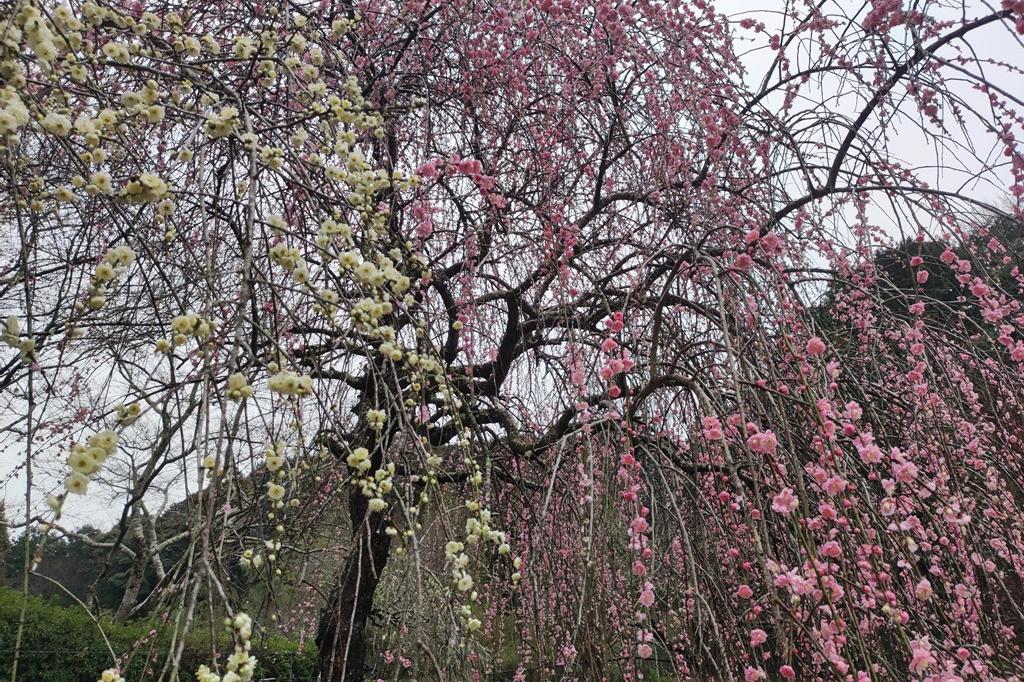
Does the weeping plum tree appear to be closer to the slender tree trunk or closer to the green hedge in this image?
the slender tree trunk

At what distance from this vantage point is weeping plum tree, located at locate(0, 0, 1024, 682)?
1.30 meters

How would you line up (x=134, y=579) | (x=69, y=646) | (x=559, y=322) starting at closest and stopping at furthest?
(x=559, y=322) → (x=134, y=579) → (x=69, y=646)

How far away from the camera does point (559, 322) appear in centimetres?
272

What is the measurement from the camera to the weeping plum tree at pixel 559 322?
4.27ft

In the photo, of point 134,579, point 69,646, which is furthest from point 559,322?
point 69,646

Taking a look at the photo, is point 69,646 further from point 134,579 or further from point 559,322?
point 559,322

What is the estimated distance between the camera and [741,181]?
2867 millimetres

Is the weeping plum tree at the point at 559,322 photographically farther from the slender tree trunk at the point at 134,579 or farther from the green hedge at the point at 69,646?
the green hedge at the point at 69,646

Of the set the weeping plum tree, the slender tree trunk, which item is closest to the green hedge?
the slender tree trunk

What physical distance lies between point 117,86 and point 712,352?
2486 mm

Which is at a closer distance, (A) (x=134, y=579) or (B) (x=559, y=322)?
(B) (x=559, y=322)

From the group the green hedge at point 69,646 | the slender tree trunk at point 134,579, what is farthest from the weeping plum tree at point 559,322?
the green hedge at point 69,646

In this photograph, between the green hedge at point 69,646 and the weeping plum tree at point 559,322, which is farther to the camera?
the green hedge at point 69,646

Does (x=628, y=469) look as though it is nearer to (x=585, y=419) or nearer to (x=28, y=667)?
(x=585, y=419)
